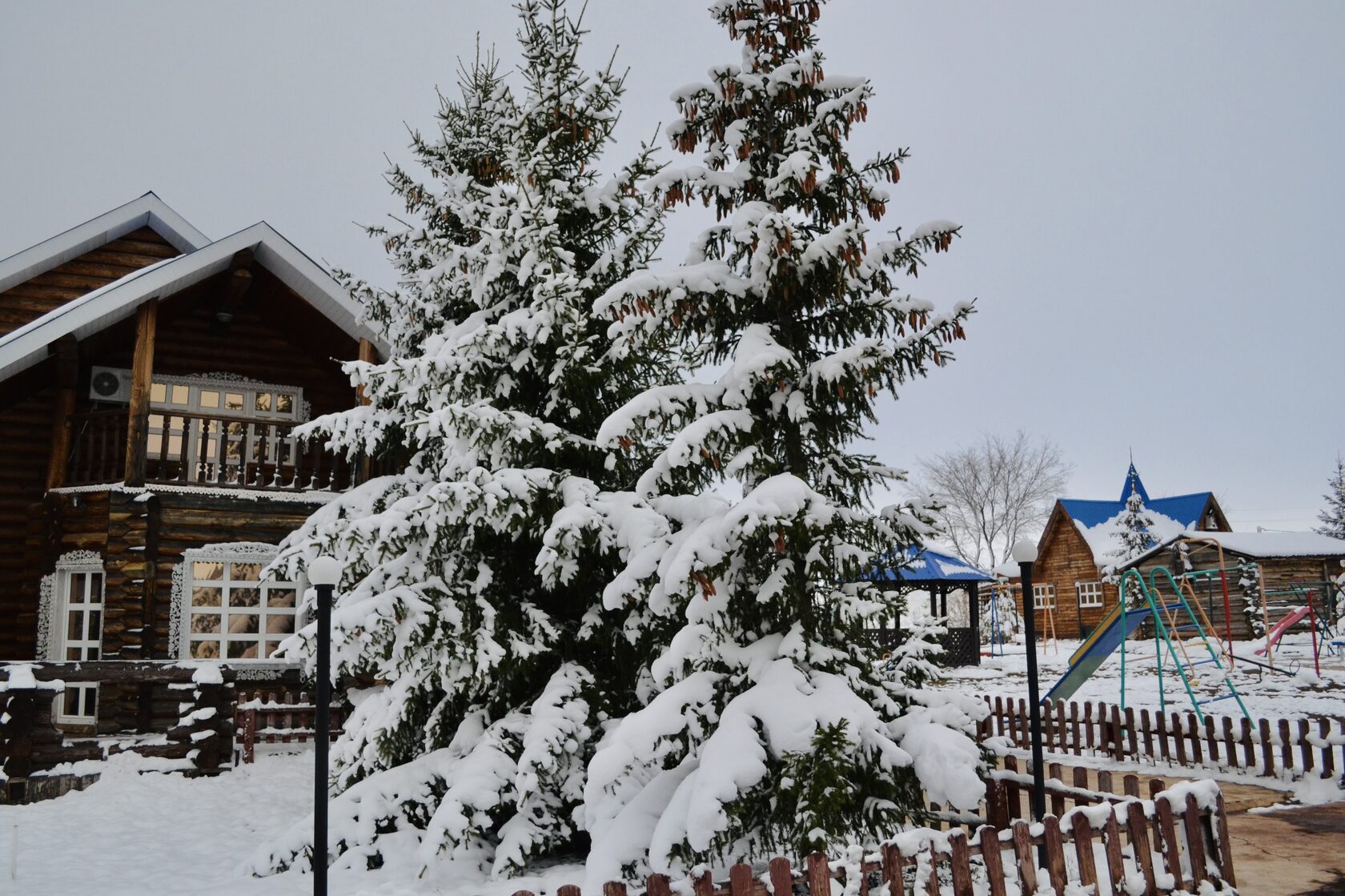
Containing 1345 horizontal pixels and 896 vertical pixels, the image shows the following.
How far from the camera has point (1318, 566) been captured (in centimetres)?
3350

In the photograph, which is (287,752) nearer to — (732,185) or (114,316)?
(114,316)

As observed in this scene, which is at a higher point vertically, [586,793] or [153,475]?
[153,475]

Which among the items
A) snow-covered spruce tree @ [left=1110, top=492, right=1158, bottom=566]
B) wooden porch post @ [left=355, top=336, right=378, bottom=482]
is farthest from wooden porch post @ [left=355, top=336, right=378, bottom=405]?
snow-covered spruce tree @ [left=1110, top=492, right=1158, bottom=566]

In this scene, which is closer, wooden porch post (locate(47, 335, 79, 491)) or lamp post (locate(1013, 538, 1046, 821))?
lamp post (locate(1013, 538, 1046, 821))

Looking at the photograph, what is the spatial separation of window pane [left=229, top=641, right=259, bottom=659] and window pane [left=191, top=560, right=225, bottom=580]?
1.22 m

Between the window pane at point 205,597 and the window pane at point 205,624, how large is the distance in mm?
180

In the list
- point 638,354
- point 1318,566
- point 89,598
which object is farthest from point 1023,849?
point 1318,566

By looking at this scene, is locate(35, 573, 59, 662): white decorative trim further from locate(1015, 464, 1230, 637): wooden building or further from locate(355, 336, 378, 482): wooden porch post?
locate(1015, 464, 1230, 637): wooden building

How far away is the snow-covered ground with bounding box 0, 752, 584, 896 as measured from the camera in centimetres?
764

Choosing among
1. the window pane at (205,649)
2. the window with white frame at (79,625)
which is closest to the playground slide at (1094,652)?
the window pane at (205,649)

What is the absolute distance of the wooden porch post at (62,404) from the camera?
15477mm

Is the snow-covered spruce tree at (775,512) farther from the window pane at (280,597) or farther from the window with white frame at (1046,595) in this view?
the window with white frame at (1046,595)

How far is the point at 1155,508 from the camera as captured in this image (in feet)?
129

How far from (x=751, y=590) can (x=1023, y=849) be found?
243cm
